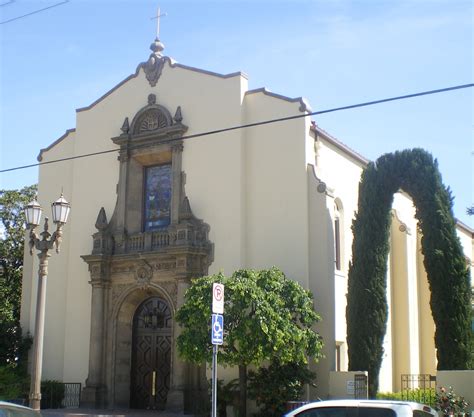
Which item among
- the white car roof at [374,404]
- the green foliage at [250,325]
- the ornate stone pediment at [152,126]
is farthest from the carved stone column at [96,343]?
the white car roof at [374,404]

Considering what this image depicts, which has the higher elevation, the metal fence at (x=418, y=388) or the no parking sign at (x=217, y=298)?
the no parking sign at (x=217, y=298)

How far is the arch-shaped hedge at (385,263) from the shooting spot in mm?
20422

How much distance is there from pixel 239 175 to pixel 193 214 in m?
2.02

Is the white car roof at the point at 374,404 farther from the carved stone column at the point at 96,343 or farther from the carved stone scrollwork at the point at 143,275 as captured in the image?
the carved stone column at the point at 96,343

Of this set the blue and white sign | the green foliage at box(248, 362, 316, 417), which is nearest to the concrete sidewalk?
the green foliage at box(248, 362, 316, 417)

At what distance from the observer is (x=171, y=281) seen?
78.0 feet

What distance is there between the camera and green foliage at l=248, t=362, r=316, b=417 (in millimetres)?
20172

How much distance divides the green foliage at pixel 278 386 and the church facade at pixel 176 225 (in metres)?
0.99

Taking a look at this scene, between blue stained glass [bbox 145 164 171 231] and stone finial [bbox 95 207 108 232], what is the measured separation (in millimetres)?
1441

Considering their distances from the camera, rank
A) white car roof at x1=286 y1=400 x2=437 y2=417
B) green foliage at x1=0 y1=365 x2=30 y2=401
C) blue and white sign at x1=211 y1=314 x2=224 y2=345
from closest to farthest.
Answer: white car roof at x1=286 y1=400 x2=437 y2=417, blue and white sign at x1=211 y1=314 x2=224 y2=345, green foliage at x1=0 y1=365 x2=30 y2=401

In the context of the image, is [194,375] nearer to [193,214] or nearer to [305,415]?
[193,214]

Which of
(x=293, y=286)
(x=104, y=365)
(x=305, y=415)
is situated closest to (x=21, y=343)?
(x=104, y=365)

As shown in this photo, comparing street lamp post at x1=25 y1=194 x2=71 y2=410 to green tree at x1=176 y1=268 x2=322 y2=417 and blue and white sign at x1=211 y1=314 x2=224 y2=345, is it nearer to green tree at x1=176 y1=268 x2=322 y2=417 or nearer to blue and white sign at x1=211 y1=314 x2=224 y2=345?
green tree at x1=176 y1=268 x2=322 y2=417

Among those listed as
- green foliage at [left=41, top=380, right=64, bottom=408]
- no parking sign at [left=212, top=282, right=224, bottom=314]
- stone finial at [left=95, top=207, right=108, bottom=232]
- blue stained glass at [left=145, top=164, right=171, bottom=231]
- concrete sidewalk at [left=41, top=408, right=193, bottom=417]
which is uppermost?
blue stained glass at [left=145, top=164, right=171, bottom=231]
